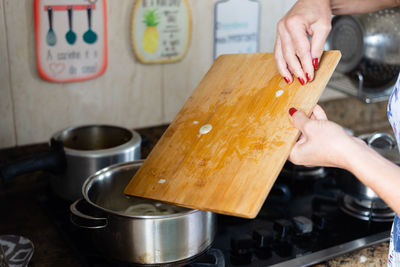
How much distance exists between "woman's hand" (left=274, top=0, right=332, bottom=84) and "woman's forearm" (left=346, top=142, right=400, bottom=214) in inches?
7.5

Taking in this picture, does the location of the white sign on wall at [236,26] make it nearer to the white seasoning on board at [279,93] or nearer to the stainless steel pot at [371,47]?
the stainless steel pot at [371,47]

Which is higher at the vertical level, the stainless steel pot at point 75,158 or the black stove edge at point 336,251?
the stainless steel pot at point 75,158

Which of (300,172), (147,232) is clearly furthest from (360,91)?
(147,232)

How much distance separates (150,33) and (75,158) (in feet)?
1.37

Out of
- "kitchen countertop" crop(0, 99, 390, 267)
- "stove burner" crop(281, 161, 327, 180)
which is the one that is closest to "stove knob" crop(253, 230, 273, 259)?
"kitchen countertop" crop(0, 99, 390, 267)

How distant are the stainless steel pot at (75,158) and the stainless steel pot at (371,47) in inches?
24.0

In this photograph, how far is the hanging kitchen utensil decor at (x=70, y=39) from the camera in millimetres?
1127

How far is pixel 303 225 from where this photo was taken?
0.98 m

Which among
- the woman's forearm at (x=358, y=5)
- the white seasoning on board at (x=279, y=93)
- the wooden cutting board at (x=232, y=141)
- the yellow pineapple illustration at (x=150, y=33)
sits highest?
the woman's forearm at (x=358, y=5)

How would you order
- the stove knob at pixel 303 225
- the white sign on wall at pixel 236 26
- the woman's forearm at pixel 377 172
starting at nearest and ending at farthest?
the woman's forearm at pixel 377 172 < the stove knob at pixel 303 225 < the white sign on wall at pixel 236 26

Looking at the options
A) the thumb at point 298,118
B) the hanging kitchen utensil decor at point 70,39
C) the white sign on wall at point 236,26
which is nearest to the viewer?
the thumb at point 298,118

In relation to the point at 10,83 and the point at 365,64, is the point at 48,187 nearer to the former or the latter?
the point at 10,83

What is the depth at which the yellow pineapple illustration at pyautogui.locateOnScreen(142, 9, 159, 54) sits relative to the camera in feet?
4.13

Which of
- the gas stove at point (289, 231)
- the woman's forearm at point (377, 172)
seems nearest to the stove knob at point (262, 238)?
the gas stove at point (289, 231)
